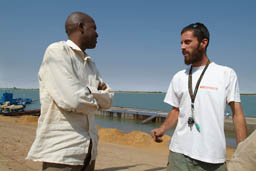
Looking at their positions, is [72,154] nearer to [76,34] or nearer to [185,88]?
[76,34]

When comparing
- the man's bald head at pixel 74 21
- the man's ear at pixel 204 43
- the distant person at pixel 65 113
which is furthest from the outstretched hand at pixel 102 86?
the man's ear at pixel 204 43

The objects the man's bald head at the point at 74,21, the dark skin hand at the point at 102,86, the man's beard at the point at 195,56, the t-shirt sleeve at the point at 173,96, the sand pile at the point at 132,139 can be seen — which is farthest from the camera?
the sand pile at the point at 132,139

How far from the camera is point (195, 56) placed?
2213mm

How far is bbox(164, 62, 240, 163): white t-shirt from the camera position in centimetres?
197

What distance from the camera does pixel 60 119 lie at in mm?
1658

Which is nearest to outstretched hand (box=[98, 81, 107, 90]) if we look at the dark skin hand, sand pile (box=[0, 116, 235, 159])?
the dark skin hand

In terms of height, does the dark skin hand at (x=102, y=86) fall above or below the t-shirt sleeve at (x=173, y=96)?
above

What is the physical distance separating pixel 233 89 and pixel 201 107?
0.32 meters

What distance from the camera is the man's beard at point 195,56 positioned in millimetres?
2207

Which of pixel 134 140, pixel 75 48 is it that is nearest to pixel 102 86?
pixel 75 48

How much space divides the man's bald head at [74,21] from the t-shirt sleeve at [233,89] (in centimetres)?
138

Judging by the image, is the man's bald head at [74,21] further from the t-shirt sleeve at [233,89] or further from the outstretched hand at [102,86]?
the t-shirt sleeve at [233,89]

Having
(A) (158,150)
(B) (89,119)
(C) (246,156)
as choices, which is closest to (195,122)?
(C) (246,156)

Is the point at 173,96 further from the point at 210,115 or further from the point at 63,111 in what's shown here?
the point at 63,111
